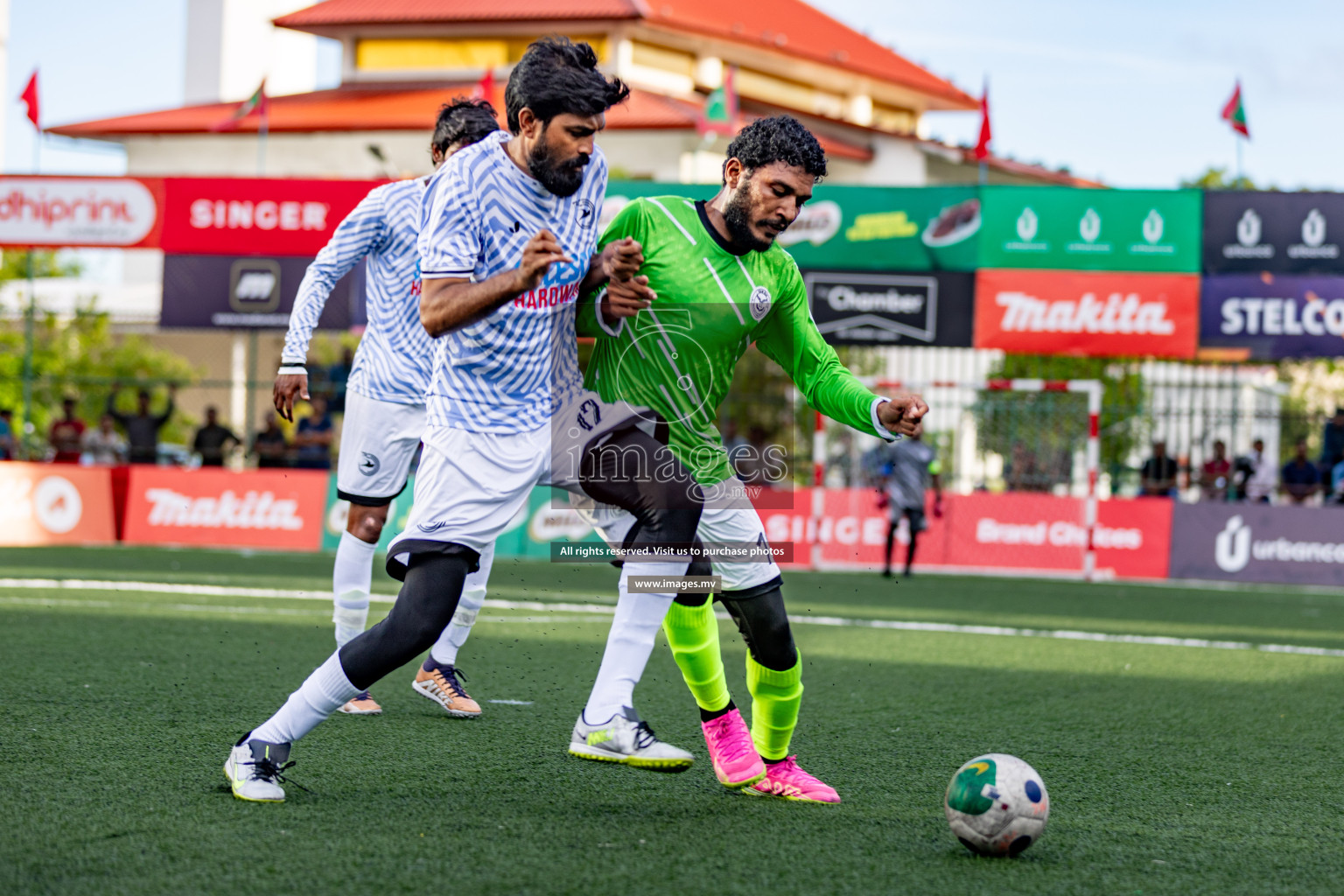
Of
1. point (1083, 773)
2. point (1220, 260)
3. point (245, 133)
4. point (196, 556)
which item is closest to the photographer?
point (1083, 773)

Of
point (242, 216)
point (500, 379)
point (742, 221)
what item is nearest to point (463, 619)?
point (500, 379)

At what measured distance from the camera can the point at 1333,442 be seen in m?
16.7

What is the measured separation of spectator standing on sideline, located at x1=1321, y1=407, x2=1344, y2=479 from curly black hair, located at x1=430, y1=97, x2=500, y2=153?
1416 cm

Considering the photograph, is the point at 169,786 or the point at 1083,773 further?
the point at 1083,773

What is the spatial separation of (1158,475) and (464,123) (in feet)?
45.1

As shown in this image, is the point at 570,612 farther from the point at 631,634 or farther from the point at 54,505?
the point at 54,505

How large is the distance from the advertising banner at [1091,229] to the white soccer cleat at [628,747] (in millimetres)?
12628

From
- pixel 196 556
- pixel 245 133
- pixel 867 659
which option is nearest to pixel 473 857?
pixel 867 659

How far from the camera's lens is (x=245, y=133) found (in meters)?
38.3

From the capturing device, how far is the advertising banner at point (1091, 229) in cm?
1556

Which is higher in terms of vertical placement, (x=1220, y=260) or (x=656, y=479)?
(x=1220, y=260)

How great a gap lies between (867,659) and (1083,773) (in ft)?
10.1

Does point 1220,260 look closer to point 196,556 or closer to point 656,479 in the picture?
point 196,556

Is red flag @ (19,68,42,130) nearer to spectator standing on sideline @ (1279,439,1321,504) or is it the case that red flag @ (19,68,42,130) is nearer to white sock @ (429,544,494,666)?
white sock @ (429,544,494,666)
